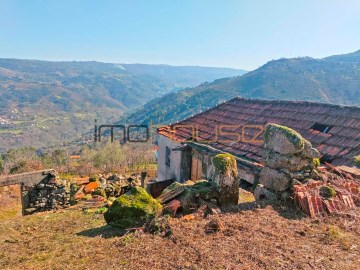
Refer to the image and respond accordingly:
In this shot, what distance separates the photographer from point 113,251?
4488 mm

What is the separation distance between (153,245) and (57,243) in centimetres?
198

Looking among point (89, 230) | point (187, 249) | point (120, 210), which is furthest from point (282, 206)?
point (89, 230)

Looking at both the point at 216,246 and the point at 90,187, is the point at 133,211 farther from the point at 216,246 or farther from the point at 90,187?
the point at 90,187

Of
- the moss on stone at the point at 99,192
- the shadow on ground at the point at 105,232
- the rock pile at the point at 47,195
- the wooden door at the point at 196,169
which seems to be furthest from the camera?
the moss on stone at the point at 99,192

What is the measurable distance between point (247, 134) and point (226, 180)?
20.9ft

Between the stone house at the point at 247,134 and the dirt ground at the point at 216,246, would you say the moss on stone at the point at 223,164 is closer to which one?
the dirt ground at the point at 216,246

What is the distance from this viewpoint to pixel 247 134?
12.3 meters

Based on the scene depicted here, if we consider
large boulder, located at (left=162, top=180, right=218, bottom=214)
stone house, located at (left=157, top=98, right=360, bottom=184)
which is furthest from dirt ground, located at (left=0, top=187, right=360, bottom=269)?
stone house, located at (left=157, top=98, right=360, bottom=184)

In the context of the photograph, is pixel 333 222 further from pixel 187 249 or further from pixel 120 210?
pixel 120 210

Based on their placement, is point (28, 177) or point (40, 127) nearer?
point (28, 177)

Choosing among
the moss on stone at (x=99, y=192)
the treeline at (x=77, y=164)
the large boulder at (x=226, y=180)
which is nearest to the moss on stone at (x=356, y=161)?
the large boulder at (x=226, y=180)

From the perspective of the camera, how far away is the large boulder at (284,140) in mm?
6282

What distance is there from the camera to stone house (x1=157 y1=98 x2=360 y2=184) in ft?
31.8

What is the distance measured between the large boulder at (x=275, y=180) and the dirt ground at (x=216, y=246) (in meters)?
0.54
